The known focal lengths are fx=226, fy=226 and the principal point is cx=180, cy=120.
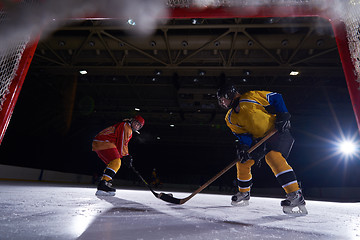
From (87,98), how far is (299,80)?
9216 millimetres

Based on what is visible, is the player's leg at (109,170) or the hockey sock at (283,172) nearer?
the hockey sock at (283,172)

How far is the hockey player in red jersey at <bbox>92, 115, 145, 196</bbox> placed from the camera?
315cm

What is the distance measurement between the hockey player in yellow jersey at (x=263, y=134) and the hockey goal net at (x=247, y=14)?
599 millimetres

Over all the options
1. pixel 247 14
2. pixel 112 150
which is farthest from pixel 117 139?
pixel 247 14

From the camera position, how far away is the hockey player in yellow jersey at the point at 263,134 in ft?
6.49

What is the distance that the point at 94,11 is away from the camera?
7.04ft

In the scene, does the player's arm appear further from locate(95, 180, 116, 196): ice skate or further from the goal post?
locate(95, 180, 116, 196): ice skate

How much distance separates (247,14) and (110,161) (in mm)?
2519

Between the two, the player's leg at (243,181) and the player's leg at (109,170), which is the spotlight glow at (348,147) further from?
the player's leg at (109,170)

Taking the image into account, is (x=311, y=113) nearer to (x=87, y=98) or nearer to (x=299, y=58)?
(x=299, y=58)

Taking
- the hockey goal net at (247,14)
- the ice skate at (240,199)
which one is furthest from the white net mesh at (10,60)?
the ice skate at (240,199)

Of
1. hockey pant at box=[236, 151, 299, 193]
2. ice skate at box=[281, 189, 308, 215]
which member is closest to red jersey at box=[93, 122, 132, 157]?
hockey pant at box=[236, 151, 299, 193]

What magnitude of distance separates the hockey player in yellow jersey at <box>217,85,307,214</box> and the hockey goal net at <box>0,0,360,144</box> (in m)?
0.60

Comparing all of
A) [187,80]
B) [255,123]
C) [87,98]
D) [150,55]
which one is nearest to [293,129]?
[187,80]
